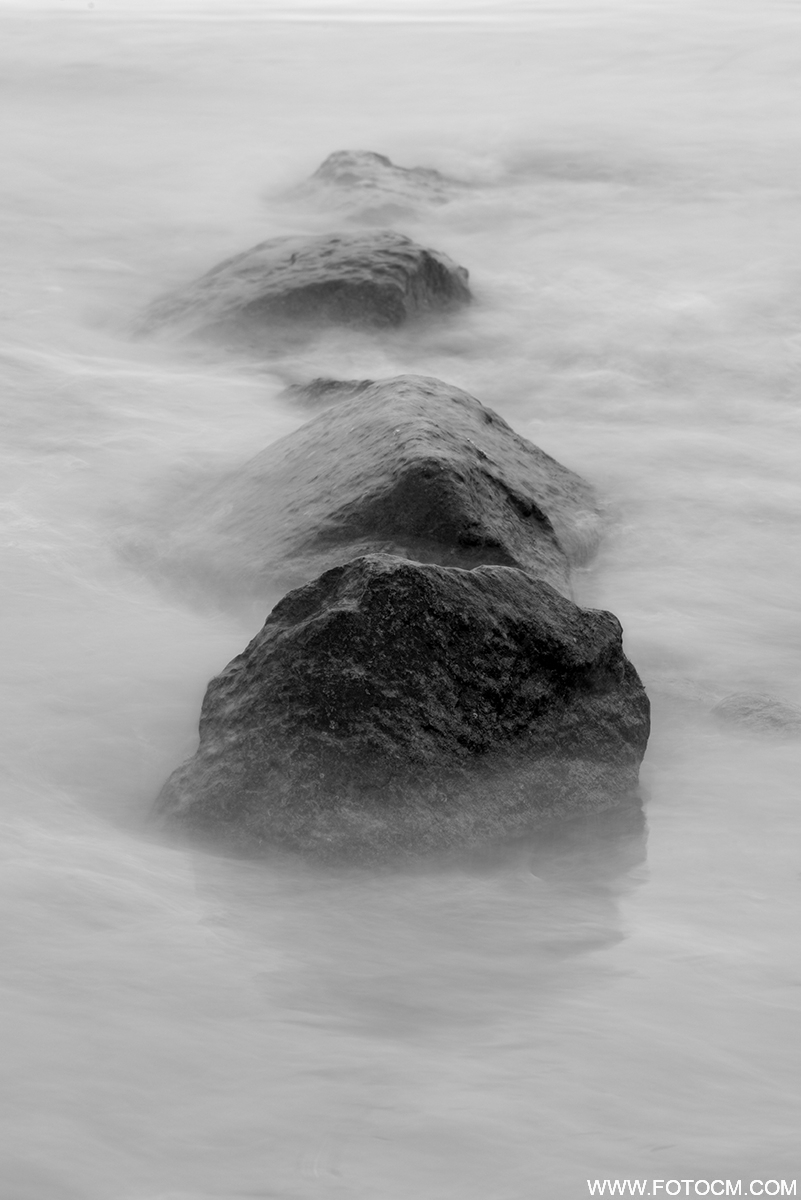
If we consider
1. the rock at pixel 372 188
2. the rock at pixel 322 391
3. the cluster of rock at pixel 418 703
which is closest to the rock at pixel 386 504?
the cluster of rock at pixel 418 703

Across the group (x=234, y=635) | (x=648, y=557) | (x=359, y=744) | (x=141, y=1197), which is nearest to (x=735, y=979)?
(x=359, y=744)

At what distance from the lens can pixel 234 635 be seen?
3715 millimetres

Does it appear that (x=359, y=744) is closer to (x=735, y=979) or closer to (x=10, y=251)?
(x=735, y=979)

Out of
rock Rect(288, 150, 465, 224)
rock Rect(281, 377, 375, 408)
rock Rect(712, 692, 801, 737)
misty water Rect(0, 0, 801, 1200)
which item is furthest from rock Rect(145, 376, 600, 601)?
rock Rect(288, 150, 465, 224)

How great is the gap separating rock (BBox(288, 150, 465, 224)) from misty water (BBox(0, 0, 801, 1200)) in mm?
226

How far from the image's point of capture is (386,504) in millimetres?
3670

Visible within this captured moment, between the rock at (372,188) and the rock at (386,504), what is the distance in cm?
420

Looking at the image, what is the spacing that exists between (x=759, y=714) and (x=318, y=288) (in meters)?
3.60

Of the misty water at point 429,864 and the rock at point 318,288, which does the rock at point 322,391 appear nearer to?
the misty water at point 429,864

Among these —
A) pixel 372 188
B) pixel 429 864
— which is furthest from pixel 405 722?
pixel 372 188

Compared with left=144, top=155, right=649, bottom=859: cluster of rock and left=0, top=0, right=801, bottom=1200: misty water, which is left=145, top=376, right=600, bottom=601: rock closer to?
left=144, top=155, right=649, bottom=859: cluster of rock

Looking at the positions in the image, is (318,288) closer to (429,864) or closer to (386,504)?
(386,504)

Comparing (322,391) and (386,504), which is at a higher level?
(322,391)

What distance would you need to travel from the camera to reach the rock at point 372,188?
831cm
